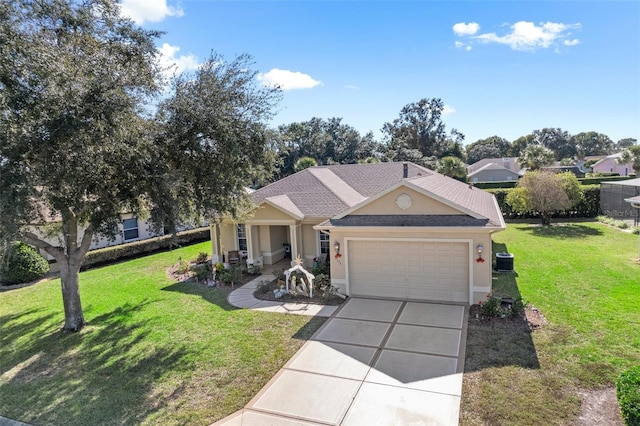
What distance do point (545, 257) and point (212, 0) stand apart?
17.8 metres

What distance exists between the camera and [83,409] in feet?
23.3

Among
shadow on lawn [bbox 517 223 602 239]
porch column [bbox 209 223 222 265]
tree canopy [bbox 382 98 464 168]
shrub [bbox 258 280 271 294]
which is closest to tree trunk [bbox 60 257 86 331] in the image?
shrub [bbox 258 280 271 294]

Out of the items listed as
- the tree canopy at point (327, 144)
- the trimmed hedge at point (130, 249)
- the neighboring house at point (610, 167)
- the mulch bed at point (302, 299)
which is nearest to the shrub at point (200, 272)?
the trimmed hedge at point (130, 249)

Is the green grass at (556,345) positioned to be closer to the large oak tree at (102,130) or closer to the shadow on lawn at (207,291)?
the shadow on lawn at (207,291)

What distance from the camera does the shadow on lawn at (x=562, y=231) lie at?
22.8m

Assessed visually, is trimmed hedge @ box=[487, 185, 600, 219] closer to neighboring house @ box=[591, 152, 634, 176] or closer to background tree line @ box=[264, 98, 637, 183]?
background tree line @ box=[264, 98, 637, 183]

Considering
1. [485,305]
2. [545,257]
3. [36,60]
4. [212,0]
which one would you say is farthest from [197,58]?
[545,257]

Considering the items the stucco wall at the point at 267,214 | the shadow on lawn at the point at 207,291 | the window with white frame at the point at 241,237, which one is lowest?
the shadow on lawn at the point at 207,291

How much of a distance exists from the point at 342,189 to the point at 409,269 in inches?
360

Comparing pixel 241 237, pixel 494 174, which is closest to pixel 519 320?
pixel 241 237

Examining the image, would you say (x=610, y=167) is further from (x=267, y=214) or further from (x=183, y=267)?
(x=183, y=267)

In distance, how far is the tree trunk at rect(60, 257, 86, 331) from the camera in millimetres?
10867

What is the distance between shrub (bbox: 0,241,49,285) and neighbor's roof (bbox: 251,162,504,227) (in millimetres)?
11059

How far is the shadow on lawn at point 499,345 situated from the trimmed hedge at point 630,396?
6.73ft
